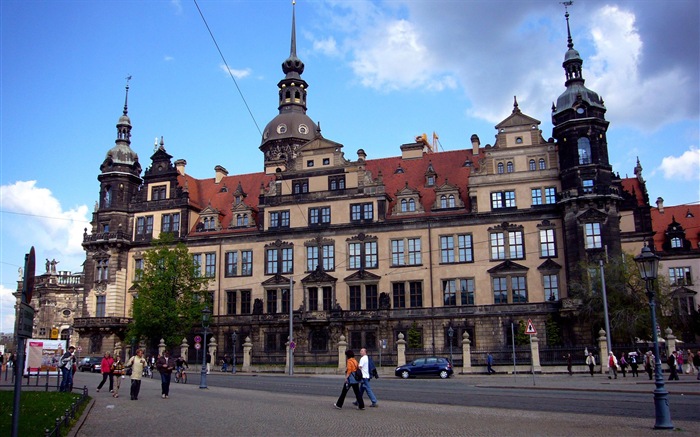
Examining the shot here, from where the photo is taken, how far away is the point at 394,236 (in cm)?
6134

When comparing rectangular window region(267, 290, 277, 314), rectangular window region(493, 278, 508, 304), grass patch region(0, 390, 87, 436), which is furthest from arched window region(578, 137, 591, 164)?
grass patch region(0, 390, 87, 436)

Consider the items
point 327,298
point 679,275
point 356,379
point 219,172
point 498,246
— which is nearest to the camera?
point 356,379

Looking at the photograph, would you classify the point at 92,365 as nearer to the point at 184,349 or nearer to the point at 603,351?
the point at 184,349

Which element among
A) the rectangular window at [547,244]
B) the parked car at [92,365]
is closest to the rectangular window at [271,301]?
the parked car at [92,365]

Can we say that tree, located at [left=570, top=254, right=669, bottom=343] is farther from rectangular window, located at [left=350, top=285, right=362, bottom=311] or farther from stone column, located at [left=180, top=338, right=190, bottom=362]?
stone column, located at [left=180, top=338, right=190, bottom=362]

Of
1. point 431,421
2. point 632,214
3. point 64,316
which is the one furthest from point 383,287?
point 64,316

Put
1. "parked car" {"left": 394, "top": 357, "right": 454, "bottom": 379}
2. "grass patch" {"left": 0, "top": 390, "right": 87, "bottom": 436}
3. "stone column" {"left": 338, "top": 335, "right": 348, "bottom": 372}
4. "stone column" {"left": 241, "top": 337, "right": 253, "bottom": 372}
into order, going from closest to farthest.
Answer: "grass patch" {"left": 0, "top": 390, "right": 87, "bottom": 436} < "parked car" {"left": 394, "top": 357, "right": 454, "bottom": 379} < "stone column" {"left": 338, "top": 335, "right": 348, "bottom": 372} < "stone column" {"left": 241, "top": 337, "right": 253, "bottom": 372}

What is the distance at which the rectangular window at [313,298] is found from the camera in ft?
205

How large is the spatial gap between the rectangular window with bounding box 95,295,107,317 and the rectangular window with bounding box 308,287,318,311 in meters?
22.7

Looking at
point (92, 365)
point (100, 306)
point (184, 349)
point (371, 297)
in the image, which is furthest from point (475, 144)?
point (100, 306)

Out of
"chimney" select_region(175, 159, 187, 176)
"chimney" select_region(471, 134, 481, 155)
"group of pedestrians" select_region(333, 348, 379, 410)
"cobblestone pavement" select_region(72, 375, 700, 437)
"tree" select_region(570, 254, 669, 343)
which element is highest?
"chimney" select_region(175, 159, 187, 176)

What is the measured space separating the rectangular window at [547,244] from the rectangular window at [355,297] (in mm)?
16793

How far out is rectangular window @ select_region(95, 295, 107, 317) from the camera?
6900 centimetres

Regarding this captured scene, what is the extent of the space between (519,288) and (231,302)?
92.2 ft
